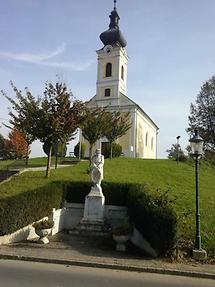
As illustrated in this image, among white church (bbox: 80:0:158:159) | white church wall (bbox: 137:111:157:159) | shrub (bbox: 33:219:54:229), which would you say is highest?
white church (bbox: 80:0:158:159)

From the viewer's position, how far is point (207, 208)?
16.9 meters

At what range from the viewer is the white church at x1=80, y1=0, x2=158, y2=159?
51594 mm

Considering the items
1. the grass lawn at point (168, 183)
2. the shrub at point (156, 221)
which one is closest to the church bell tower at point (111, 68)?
the grass lawn at point (168, 183)

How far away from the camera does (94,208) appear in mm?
16609

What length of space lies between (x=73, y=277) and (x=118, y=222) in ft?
25.5

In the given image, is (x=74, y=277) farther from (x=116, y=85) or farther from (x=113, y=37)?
(x=113, y=37)


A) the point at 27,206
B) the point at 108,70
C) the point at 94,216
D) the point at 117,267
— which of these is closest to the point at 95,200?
the point at 94,216

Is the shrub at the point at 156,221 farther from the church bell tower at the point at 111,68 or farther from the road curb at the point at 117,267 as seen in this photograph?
the church bell tower at the point at 111,68

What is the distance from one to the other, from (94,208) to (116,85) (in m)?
39.3

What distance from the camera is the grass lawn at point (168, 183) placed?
14419 millimetres

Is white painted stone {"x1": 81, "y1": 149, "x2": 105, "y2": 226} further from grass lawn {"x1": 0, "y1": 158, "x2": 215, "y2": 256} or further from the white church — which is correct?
the white church

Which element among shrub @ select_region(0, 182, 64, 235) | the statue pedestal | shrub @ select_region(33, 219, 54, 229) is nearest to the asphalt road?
shrub @ select_region(0, 182, 64, 235)

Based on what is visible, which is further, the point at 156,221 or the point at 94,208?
the point at 94,208

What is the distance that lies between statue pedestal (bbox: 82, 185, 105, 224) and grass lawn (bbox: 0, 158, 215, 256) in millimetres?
2475
